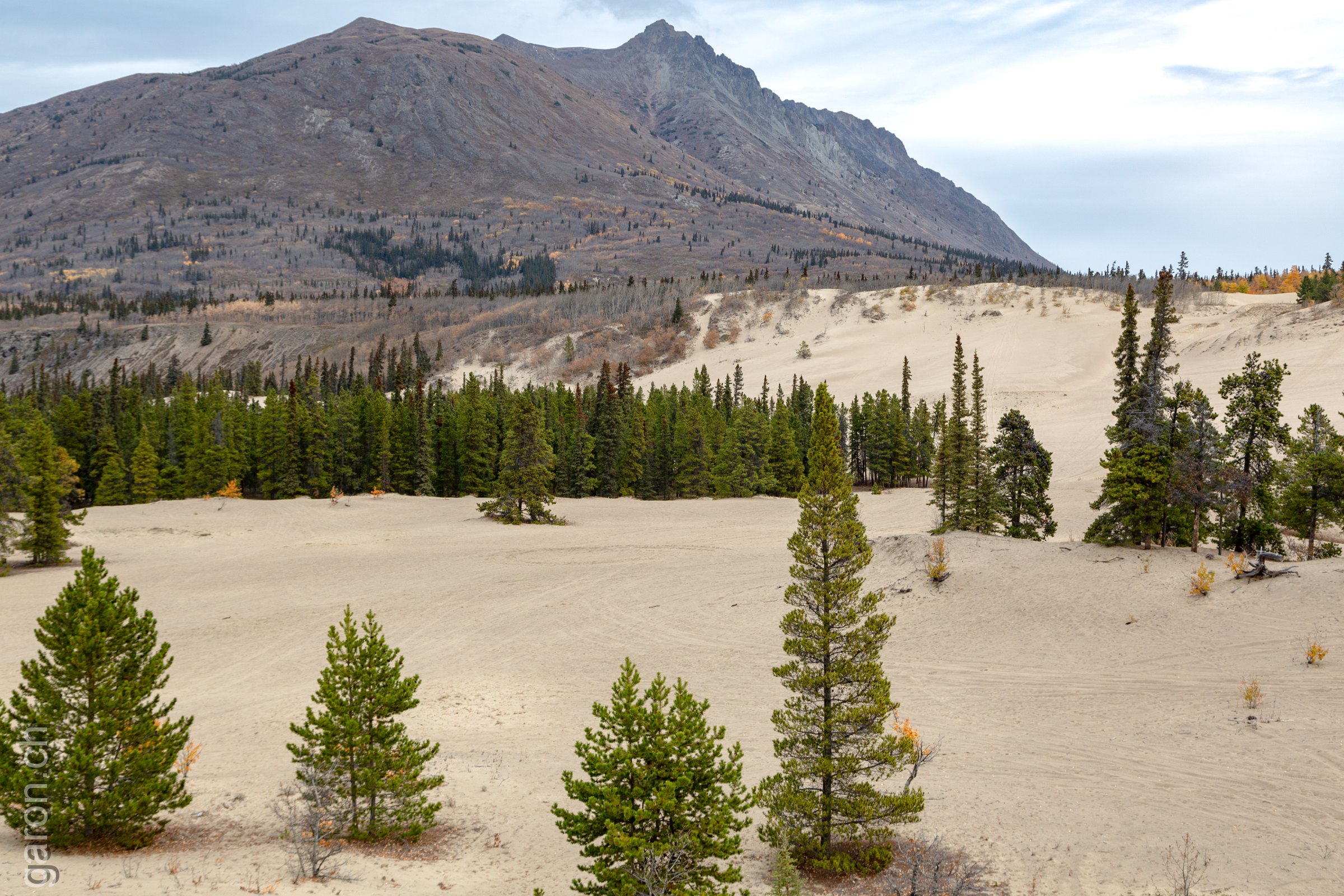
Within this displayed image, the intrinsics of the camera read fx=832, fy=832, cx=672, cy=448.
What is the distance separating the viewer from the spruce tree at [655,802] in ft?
35.2

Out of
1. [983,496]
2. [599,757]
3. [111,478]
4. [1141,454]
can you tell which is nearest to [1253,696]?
[1141,454]

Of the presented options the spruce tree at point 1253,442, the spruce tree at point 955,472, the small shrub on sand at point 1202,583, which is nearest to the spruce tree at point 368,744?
the small shrub on sand at point 1202,583

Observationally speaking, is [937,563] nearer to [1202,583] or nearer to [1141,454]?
[1141,454]

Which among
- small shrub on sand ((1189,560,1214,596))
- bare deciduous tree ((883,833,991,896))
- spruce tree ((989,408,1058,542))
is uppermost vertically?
spruce tree ((989,408,1058,542))

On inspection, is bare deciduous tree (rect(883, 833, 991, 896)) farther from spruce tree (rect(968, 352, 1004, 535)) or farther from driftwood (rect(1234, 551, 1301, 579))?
spruce tree (rect(968, 352, 1004, 535))

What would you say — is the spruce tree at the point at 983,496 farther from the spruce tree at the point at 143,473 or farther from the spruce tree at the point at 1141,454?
the spruce tree at the point at 143,473

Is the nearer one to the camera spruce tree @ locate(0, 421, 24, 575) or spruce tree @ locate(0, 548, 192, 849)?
spruce tree @ locate(0, 548, 192, 849)

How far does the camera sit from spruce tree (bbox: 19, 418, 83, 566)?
36781mm

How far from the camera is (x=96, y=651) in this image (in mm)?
12305

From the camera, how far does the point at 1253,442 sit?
29.4 m

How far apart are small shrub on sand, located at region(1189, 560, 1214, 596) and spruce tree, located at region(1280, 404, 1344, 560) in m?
6.56

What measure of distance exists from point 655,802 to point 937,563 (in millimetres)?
21650

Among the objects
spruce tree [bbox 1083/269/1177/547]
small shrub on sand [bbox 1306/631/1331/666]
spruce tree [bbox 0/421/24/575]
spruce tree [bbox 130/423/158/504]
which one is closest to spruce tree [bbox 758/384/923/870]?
small shrub on sand [bbox 1306/631/1331/666]

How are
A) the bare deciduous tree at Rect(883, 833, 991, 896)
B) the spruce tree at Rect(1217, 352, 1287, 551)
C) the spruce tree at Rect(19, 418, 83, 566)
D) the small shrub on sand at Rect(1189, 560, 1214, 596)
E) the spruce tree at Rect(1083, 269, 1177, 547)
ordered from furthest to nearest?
the spruce tree at Rect(19, 418, 83, 566) < the spruce tree at Rect(1083, 269, 1177, 547) < the spruce tree at Rect(1217, 352, 1287, 551) < the small shrub on sand at Rect(1189, 560, 1214, 596) < the bare deciduous tree at Rect(883, 833, 991, 896)
